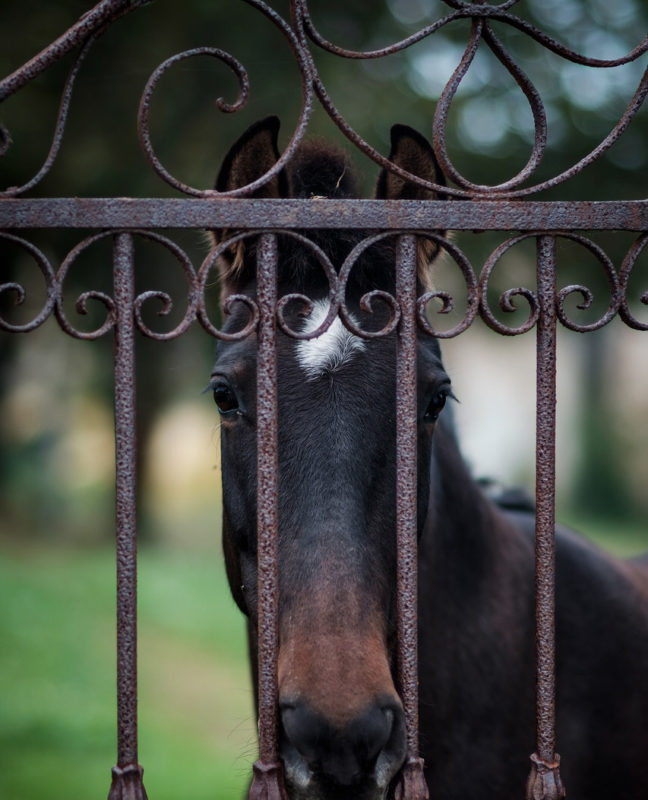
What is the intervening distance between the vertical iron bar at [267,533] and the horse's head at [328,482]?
4 cm

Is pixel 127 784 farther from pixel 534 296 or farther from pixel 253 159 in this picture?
pixel 253 159

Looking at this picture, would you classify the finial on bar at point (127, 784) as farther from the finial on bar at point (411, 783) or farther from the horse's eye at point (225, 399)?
the horse's eye at point (225, 399)

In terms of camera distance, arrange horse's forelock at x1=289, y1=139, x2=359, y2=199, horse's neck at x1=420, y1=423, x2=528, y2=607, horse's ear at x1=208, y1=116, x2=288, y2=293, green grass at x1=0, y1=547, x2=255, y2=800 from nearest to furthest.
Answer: horse's ear at x1=208, y1=116, x2=288, y2=293 → horse's forelock at x1=289, y1=139, x2=359, y2=199 → horse's neck at x1=420, y1=423, x2=528, y2=607 → green grass at x1=0, y1=547, x2=255, y2=800

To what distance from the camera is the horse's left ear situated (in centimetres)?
217

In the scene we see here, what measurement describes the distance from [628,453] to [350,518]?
16.7 metres

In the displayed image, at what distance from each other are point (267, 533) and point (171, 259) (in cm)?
1053

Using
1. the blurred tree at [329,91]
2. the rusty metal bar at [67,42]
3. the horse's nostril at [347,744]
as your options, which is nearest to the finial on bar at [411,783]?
the horse's nostril at [347,744]

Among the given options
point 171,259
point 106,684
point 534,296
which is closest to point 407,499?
point 534,296

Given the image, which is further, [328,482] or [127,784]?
[328,482]

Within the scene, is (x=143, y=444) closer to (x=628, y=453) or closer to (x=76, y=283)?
(x=76, y=283)

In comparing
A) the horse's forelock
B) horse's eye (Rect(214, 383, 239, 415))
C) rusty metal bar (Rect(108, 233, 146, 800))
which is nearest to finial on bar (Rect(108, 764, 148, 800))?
rusty metal bar (Rect(108, 233, 146, 800))

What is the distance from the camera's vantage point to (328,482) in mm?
1831

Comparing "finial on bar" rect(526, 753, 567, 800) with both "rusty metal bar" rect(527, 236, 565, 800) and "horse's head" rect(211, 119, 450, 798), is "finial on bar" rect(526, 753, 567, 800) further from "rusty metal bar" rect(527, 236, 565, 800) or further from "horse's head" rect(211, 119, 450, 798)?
"horse's head" rect(211, 119, 450, 798)

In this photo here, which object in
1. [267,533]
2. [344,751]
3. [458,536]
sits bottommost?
[344,751]
